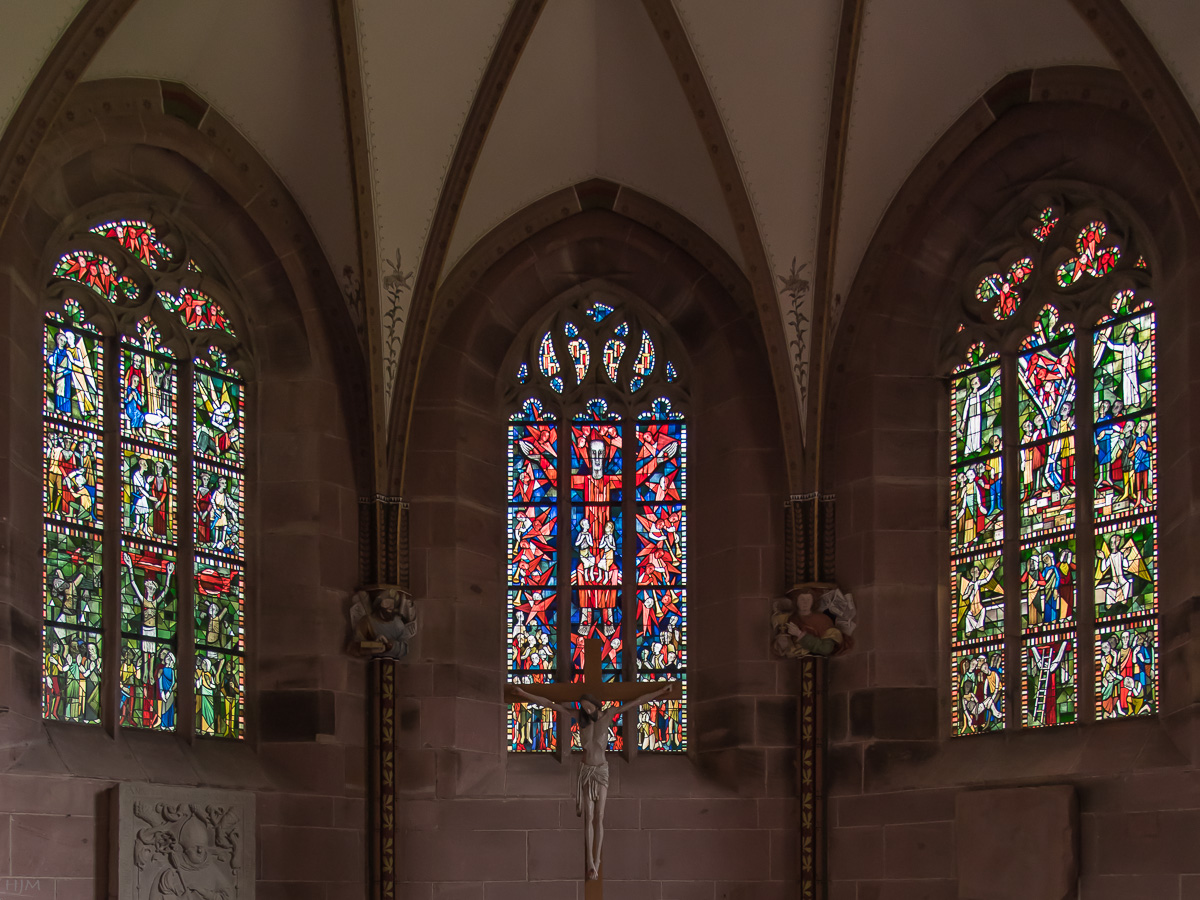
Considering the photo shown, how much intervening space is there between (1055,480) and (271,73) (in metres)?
6.51

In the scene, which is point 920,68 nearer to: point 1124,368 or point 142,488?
point 1124,368

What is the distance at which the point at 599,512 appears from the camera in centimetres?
1670

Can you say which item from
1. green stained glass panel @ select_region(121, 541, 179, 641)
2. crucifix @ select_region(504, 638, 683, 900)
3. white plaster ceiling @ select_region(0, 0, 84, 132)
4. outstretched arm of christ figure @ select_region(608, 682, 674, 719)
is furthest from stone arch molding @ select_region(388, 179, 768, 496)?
white plaster ceiling @ select_region(0, 0, 84, 132)

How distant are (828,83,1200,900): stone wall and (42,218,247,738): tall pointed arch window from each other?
4.68 m

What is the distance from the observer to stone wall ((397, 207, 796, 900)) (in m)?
15.6

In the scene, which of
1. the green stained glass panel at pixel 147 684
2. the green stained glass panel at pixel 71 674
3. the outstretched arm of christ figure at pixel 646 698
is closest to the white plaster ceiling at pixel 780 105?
the outstretched arm of christ figure at pixel 646 698

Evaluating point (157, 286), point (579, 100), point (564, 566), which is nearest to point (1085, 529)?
point (564, 566)

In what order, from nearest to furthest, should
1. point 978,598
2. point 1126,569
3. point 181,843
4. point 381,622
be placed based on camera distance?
point 181,843 → point 1126,569 → point 978,598 → point 381,622

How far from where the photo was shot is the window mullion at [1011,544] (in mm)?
15078

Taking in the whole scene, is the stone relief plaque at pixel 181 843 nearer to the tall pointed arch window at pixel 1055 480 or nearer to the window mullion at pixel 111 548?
the window mullion at pixel 111 548

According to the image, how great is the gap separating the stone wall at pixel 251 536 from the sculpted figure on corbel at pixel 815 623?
3.24 metres

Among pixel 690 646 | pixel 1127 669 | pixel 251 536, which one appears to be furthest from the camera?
pixel 690 646

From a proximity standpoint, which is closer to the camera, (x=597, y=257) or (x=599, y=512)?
(x=599, y=512)

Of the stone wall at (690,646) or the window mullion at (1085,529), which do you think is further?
the stone wall at (690,646)
